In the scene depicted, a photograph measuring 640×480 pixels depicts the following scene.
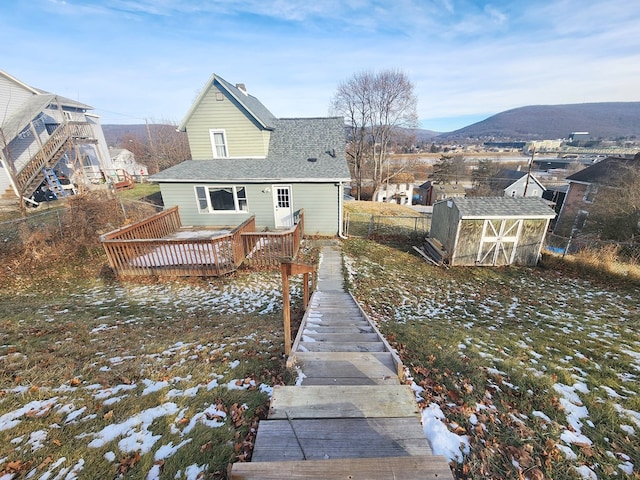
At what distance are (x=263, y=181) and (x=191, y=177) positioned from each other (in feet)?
12.5

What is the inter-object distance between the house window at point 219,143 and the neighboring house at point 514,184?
42186mm

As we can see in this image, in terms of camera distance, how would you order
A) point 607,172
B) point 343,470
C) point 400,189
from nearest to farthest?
point 343,470, point 607,172, point 400,189

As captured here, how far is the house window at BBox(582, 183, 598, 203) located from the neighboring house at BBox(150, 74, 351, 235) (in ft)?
81.0

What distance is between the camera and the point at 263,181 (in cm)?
1302

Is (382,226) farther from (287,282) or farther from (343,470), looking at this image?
(343,470)

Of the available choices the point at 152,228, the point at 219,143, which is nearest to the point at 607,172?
the point at 219,143

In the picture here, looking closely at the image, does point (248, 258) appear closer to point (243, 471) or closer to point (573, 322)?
point (243, 471)

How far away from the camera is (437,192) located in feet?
146

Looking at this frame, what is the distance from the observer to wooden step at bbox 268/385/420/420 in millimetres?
2808

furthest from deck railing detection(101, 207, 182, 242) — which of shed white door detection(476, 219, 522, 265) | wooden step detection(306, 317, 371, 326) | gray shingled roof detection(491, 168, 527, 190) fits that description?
gray shingled roof detection(491, 168, 527, 190)

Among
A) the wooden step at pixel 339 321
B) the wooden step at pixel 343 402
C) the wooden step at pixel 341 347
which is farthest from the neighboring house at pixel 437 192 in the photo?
the wooden step at pixel 343 402

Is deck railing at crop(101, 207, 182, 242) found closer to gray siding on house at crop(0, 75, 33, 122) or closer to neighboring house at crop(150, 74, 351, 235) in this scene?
neighboring house at crop(150, 74, 351, 235)

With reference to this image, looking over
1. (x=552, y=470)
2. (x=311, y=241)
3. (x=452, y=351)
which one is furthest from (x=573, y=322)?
(x=311, y=241)

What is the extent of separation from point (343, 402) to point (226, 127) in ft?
49.9
